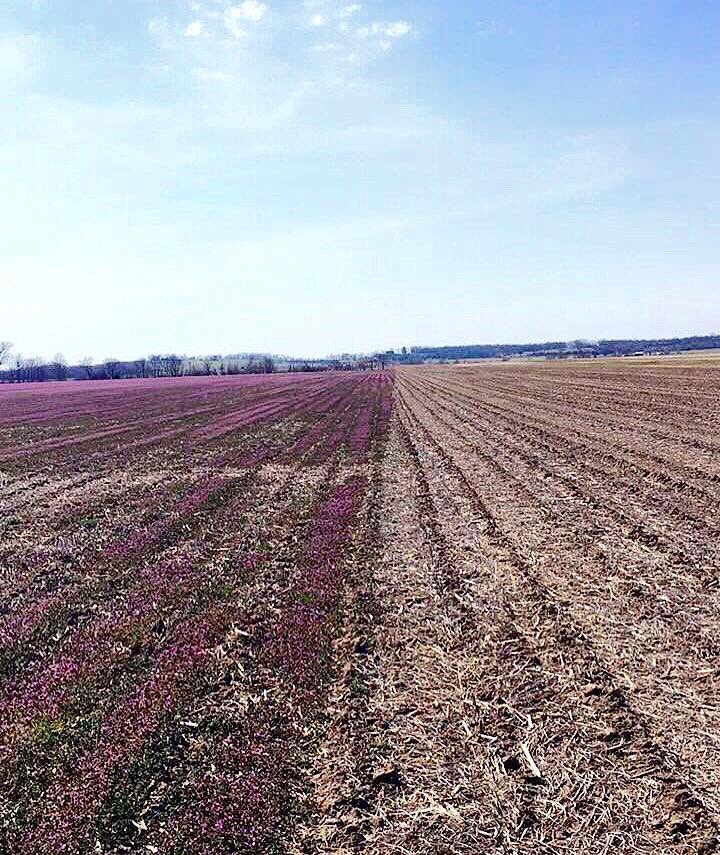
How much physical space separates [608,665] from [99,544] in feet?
30.1

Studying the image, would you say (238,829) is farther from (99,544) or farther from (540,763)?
(99,544)

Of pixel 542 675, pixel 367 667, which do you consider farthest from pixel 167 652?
pixel 542 675

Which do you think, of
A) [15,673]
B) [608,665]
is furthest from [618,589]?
[15,673]

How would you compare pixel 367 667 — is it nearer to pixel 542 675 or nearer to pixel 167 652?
pixel 542 675

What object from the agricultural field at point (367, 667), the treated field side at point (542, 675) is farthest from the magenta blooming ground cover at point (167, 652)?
the treated field side at point (542, 675)

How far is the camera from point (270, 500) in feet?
48.7

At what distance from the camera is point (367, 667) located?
6.69 meters

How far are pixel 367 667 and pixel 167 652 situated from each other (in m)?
2.32

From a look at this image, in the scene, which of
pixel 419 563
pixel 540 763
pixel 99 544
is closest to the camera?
pixel 540 763

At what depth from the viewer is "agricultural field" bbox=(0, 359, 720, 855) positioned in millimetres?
4465

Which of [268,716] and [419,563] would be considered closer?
[268,716]

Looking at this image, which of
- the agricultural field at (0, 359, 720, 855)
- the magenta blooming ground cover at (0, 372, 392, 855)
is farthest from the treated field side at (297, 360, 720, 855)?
the magenta blooming ground cover at (0, 372, 392, 855)

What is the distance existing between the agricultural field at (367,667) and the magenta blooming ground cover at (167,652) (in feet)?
0.10

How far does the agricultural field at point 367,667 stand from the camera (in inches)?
176
